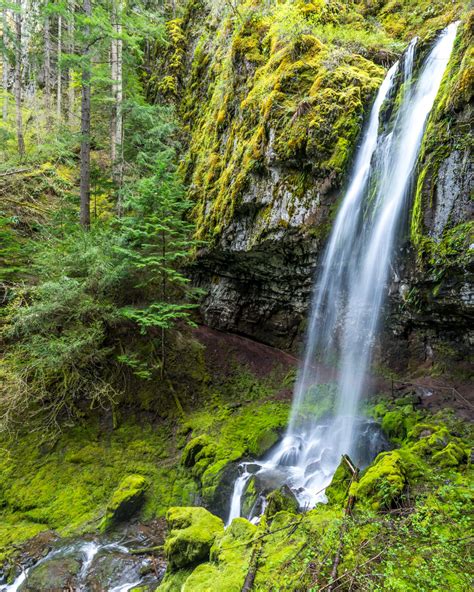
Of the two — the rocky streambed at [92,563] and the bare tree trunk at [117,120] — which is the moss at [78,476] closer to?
the rocky streambed at [92,563]

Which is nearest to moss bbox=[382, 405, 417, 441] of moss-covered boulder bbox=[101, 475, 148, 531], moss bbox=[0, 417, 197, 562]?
moss bbox=[0, 417, 197, 562]

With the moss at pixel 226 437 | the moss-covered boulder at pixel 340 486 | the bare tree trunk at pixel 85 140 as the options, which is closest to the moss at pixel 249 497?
the moss at pixel 226 437

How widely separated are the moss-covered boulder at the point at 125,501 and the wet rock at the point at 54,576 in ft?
2.61

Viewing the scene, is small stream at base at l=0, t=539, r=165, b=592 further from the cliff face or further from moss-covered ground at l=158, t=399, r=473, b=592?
the cliff face

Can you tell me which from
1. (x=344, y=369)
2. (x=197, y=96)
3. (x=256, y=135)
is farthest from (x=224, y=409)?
(x=197, y=96)

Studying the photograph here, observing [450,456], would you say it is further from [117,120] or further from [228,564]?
[117,120]

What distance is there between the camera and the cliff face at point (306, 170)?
241 inches

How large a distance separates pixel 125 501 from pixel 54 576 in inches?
58.4

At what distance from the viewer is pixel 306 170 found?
8.46 metres

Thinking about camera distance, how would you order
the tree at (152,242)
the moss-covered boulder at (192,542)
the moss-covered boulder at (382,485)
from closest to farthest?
the moss-covered boulder at (382,485)
the moss-covered boulder at (192,542)
the tree at (152,242)

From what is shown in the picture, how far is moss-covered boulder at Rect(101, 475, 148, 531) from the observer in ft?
21.1

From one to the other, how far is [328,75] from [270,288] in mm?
5771

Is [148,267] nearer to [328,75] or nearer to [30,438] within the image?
[30,438]

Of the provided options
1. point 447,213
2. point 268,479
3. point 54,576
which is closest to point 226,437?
point 268,479
